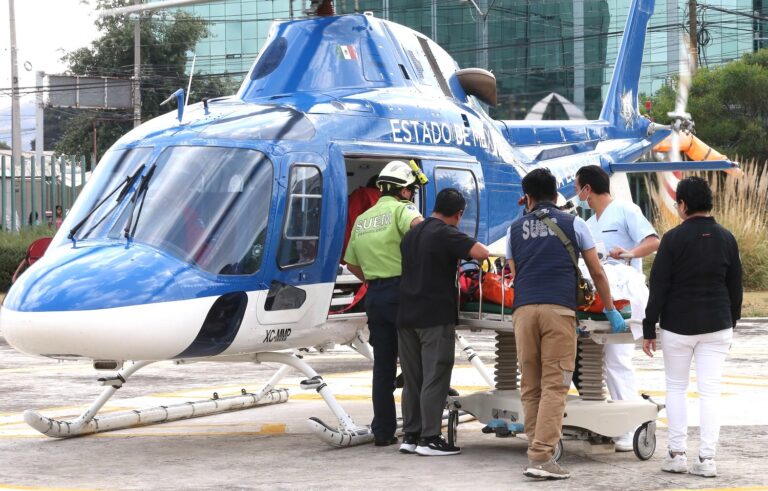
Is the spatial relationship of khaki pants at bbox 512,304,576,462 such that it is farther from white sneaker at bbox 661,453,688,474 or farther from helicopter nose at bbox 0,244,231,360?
helicopter nose at bbox 0,244,231,360

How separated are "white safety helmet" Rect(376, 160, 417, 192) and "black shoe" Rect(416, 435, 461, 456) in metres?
1.93

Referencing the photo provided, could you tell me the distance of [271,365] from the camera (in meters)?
16.2

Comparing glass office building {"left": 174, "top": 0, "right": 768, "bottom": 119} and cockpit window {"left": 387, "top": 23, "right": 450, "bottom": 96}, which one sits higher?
glass office building {"left": 174, "top": 0, "right": 768, "bottom": 119}

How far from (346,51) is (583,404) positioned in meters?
4.15

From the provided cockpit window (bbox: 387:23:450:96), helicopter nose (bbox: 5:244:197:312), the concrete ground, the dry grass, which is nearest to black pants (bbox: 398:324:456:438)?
the concrete ground

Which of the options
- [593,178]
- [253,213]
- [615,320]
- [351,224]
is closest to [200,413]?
[351,224]

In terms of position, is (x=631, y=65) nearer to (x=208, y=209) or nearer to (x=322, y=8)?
(x=322, y=8)

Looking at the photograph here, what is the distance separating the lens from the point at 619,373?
9367 millimetres

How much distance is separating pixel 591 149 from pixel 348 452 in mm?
7082

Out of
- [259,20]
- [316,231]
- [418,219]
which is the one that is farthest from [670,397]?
[259,20]

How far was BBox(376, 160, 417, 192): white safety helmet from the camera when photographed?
9594 millimetres

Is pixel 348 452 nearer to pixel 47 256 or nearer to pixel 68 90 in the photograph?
pixel 47 256

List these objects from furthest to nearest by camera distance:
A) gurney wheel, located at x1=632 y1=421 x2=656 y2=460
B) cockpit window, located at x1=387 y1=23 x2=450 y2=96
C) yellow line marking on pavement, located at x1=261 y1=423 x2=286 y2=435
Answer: cockpit window, located at x1=387 y1=23 x2=450 y2=96 → yellow line marking on pavement, located at x1=261 y1=423 x2=286 y2=435 → gurney wheel, located at x1=632 y1=421 x2=656 y2=460

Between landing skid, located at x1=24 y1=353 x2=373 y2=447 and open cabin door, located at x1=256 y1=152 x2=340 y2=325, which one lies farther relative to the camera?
landing skid, located at x1=24 y1=353 x2=373 y2=447
